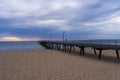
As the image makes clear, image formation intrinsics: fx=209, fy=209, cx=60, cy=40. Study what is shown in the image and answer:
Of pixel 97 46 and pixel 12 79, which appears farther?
pixel 97 46

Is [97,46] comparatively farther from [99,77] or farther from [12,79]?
[12,79]

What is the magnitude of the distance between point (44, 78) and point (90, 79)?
9.50 ft

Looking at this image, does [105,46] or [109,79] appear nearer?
[109,79]

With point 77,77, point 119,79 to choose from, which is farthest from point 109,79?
point 77,77

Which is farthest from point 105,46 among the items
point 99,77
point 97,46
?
point 99,77

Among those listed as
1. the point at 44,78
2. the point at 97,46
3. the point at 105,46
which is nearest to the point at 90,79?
the point at 44,78

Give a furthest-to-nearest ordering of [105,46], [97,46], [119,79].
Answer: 1. [97,46]
2. [105,46]
3. [119,79]

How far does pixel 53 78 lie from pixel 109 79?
137 inches

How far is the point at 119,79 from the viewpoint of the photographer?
1276cm

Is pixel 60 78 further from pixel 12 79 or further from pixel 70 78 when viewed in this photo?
pixel 12 79

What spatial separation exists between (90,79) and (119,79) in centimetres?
177

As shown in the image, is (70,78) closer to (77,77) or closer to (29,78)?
(77,77)

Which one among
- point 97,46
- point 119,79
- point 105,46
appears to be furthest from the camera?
point 97,46

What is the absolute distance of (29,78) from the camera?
1340 centimetres
